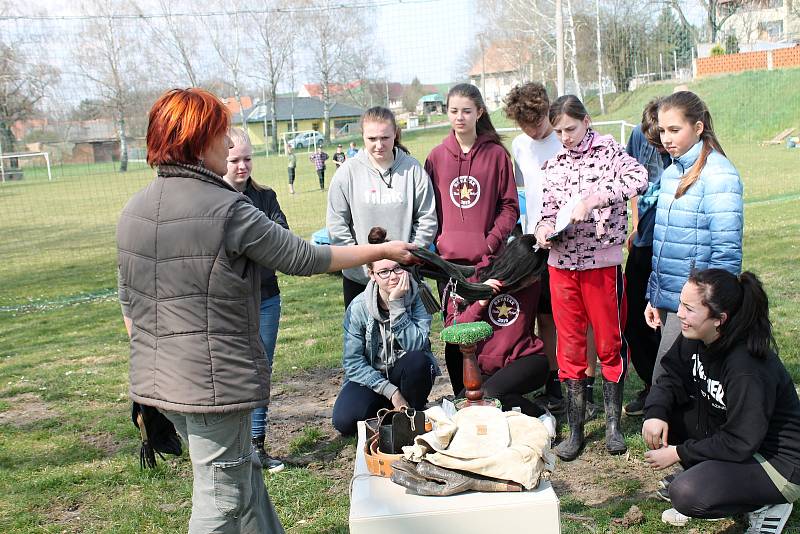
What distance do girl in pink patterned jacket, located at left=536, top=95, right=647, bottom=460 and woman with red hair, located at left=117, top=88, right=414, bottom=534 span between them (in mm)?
1773

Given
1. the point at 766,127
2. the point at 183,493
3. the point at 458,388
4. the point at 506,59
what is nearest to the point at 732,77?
the point at 766,127

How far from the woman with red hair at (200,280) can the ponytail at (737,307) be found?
5.04 ft

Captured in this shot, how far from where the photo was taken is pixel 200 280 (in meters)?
2.38

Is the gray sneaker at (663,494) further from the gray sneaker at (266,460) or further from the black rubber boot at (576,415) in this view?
the gray sneaker at (266,460)

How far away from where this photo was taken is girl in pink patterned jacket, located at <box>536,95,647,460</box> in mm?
3803

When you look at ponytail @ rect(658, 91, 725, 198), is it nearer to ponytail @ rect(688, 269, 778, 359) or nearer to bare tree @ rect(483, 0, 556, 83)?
ponytail @ rect(688, 269, 778, 359)

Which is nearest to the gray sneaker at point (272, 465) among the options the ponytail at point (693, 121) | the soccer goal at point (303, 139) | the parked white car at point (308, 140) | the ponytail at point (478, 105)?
the ponytail at point (478, 105)

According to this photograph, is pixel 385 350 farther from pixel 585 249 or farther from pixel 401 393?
pixel 585 249

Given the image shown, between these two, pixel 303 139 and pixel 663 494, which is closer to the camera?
pixel 663 494

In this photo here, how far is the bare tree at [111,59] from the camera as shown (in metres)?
12.4

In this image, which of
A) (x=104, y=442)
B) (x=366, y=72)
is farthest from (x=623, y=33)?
(x=104, y=442)

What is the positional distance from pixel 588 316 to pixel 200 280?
2.29 metres

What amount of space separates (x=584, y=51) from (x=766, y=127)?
14.1 meters

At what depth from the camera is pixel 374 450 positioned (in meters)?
2.89
